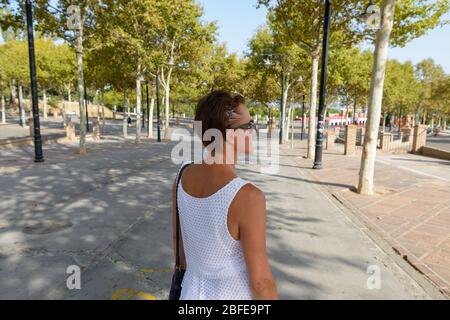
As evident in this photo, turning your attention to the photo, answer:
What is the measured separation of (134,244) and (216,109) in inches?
146

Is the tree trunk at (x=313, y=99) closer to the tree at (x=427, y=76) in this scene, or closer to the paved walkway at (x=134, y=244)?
the paved walkway at (x=134, y=244)

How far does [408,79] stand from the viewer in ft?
146

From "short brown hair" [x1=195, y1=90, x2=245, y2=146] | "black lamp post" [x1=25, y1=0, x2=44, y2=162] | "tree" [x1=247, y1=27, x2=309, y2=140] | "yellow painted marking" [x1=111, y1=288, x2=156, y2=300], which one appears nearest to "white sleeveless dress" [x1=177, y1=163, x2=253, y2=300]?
"short brown hair" [x1=195, y1=90, x2=245, y2=146]

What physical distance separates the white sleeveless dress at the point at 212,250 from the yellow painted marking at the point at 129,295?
1.91 metres

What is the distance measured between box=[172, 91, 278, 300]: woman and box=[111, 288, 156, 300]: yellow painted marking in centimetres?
194

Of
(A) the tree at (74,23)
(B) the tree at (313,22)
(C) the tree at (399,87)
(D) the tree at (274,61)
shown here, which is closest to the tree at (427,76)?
(C) the tree at (399,87)

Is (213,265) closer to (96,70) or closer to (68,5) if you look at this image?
(68,5)

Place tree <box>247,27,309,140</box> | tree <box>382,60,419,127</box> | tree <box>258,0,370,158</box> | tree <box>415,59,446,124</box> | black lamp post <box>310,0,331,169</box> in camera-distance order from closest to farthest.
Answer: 1. black lamp post <box>310,0,331,169</box>
2. tree <box>258,0,370,158</box>
3. tree <box>247,27,309,140</box>
4. tree <box>382,60,419,127</box>
5. tree <box>415,59,446,124</box>

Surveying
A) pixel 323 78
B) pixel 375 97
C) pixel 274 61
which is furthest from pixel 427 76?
pixel 375 97

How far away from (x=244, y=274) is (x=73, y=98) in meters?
81.7

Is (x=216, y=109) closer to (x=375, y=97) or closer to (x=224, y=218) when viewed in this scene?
(x=224, y=218)

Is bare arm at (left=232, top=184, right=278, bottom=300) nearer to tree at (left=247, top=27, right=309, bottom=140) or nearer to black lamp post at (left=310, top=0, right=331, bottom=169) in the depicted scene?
black lamp post at (left=310, top=0, right=331, bottom=169)

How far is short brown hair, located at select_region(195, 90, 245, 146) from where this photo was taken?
1.35 metres
